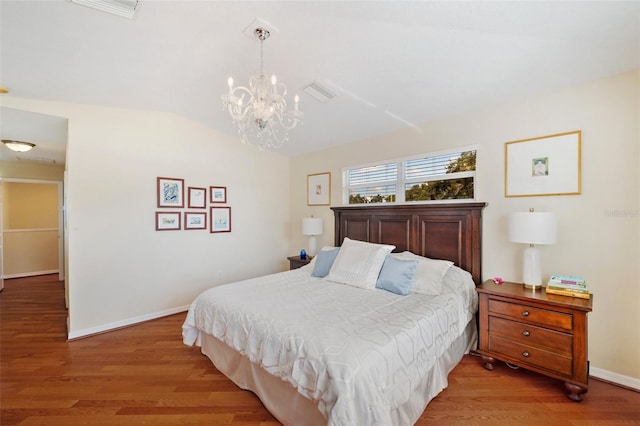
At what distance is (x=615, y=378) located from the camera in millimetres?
2145

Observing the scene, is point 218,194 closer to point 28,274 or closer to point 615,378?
point 615,378

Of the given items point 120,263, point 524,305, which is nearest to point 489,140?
point 524,305

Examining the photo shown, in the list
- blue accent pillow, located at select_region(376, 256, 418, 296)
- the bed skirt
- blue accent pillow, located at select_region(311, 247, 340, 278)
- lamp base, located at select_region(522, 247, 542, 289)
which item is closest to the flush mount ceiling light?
the bed skirt

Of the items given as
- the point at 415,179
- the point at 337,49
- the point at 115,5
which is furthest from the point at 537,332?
the point at 115,5

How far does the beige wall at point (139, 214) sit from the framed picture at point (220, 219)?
3.6 inches

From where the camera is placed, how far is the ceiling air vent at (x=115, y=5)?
1795mm

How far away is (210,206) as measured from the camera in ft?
13.4

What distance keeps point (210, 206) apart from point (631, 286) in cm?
456

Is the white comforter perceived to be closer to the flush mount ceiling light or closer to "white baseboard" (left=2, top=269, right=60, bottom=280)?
the flush mount ceiling light

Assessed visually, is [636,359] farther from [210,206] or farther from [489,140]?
[210,206]

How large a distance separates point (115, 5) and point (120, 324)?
10.9ft

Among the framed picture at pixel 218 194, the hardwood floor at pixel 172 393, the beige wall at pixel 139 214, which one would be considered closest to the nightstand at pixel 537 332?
the hardwood floor at pixel 172 393

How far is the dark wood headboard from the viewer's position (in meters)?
2.79

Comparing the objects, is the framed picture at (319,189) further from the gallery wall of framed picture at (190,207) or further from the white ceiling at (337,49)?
the white ceiling at (337,49)
